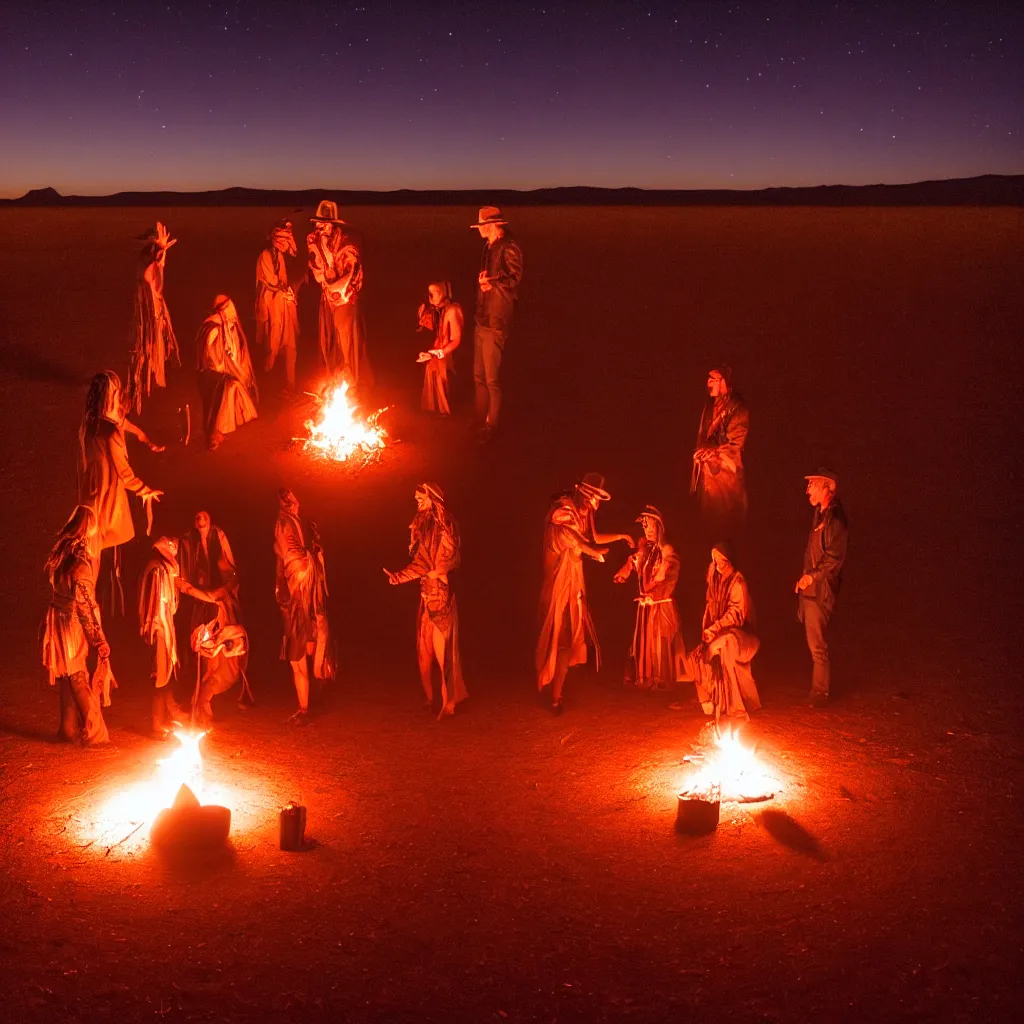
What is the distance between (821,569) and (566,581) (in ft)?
7.34

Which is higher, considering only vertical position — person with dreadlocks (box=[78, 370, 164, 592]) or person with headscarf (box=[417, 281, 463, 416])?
person with headscarf (box=[417, 281, 463, 416])

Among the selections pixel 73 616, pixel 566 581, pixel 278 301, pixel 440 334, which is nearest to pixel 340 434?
pixel 440 334

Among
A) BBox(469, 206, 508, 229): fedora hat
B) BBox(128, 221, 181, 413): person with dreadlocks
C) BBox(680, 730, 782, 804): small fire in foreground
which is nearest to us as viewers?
BBox(680, 730, 782, 804): small fire in foreground

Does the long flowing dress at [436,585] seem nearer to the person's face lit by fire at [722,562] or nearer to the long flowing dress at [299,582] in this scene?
the long flowing dress at [299,582]

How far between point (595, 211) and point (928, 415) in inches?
920

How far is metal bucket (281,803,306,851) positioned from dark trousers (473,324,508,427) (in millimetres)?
7483

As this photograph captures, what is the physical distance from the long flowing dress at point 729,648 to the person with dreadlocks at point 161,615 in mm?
4457

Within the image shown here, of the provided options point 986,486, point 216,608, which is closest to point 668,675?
point 216,608

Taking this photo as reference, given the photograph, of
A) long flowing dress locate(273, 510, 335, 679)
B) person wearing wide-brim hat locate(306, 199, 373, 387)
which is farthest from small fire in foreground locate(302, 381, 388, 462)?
long flowing dress locate(273, 510, 335, 679)

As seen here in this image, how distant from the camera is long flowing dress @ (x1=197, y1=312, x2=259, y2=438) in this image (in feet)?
53.5

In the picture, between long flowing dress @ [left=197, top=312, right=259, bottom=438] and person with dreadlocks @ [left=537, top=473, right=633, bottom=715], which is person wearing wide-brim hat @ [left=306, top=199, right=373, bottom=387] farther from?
person with dreadlocks @ [left=537, top=473, right=633, bottom=715]

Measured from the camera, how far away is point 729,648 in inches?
476

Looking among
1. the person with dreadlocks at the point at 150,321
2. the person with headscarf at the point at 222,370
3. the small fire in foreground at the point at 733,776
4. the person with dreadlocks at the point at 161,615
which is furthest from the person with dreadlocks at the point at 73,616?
the person with dreadlocks at the point at 150,321

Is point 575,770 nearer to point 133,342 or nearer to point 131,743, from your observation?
point 131,743
